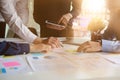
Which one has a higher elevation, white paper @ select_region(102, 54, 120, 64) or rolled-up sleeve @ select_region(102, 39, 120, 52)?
rolled-up sleeve @ select_region(102, 39, 120, 52)

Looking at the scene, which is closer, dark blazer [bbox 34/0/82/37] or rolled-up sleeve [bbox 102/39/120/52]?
rolled-up sleeve [bbox 102/39/120/52]

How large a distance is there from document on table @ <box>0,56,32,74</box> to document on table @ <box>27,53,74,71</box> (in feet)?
0.10

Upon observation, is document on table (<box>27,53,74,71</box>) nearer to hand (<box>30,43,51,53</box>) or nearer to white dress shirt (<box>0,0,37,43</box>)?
hand (<box>30,43,51,53</box>)

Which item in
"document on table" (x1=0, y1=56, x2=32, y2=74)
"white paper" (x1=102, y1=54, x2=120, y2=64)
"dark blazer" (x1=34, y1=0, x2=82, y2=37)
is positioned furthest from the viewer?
"dark blazer" (x1=34, y1=0, x2=82, y2=37)

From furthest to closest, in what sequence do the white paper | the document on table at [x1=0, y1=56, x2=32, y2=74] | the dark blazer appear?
1. the dark blazer
2. the white paper
3. the document on table at [x1=0, y1=56, x2=32, y2=74]

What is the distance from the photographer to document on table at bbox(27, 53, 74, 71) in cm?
96

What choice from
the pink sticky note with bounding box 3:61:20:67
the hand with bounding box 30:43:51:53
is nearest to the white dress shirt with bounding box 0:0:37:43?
the hand with bounding box 30:43:51:53

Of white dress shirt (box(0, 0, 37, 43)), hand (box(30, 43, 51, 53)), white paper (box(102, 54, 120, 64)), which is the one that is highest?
white dress shirt (box(0, 0, 37, 43))

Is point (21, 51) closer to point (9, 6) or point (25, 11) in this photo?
point (9, 6)

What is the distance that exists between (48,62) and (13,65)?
0.52 feet

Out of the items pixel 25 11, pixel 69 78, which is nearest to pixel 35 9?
pixel 25 11

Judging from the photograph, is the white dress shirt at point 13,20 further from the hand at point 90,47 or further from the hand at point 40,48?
the hand at point 90,47

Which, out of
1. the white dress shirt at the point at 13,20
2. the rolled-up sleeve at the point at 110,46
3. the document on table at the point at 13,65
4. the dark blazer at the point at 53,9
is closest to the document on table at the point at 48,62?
the document on table at the point at 13,65

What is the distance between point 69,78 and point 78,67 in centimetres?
15
